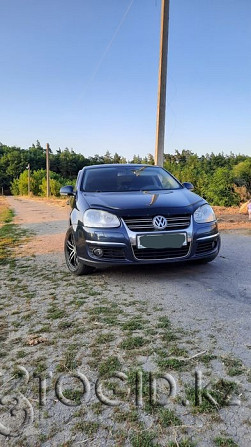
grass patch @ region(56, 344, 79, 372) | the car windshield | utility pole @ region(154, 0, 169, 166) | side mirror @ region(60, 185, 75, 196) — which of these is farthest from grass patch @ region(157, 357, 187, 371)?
utility pole @ region(154, 0, 169, 166)

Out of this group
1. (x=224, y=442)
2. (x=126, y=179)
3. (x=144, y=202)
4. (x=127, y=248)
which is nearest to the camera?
(x=224, y=442)

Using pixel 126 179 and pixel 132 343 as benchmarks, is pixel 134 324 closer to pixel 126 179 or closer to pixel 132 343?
pixel 132 343

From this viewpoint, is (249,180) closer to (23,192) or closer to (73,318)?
(23,192)

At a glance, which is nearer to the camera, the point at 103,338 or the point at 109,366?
the point at 109,366

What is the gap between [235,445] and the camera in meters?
1.41

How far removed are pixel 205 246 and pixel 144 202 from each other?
884mm

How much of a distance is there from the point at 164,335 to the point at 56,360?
778mm

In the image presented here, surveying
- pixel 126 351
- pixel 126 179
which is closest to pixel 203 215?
pixel 126 179

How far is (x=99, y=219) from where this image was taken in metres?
3.85

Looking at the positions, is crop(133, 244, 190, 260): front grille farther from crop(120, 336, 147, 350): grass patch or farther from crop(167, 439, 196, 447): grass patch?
crop(167, 439, 196, 447): grass patch

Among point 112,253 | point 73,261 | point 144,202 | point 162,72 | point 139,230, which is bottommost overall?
point 73,261

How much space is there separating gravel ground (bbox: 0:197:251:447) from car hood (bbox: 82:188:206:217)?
0.80 meters

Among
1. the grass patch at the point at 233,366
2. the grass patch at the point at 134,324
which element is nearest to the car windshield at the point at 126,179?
the grass patch at the point at 134,324

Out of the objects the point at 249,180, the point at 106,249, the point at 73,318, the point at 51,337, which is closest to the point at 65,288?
the point at 106,249
